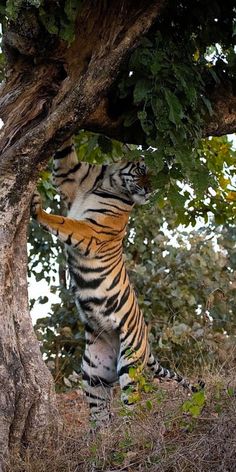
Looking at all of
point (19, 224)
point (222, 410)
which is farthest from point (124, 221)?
point (222, 410)

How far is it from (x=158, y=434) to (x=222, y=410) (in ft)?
1.30

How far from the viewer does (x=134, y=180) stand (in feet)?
23.7

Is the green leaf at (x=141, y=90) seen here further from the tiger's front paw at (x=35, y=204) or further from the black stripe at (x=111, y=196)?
the black stripe at (x=111, y=196)

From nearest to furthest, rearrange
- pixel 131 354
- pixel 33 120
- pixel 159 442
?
pixel 159 442
pixel 33 120
pixel 131 354

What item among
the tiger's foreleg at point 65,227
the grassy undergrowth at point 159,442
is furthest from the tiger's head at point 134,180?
the grassy undergrowth at point 159,442

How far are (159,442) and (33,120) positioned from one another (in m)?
2.16

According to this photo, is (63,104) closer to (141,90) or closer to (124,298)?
(141,90)

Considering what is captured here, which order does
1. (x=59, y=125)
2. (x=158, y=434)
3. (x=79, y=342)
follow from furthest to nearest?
(x=79, y=342), (x=59, y=125), (x=158, y=434)

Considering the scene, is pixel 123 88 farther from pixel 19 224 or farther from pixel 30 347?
pixel 30 347

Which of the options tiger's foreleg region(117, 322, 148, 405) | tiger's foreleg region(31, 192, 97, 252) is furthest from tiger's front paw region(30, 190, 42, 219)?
tiger's foreleg region(117, 322, 148, 405)

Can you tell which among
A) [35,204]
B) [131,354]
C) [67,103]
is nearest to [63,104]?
[67,103]

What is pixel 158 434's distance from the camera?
16.3ft

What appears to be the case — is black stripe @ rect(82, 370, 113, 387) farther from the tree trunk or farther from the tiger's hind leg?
the tree trunk

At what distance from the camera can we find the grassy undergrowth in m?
4.76
